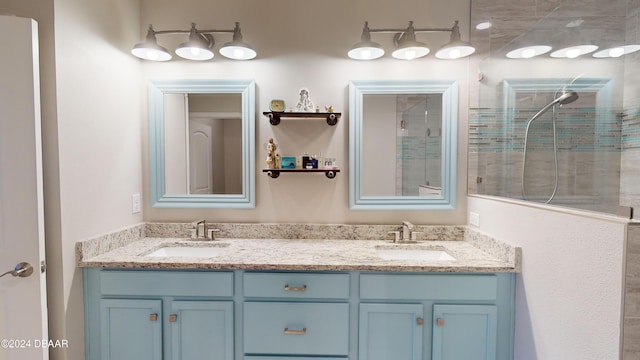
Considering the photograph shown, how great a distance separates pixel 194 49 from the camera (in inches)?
71.3

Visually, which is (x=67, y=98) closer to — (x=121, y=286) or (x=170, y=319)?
(x=121, y=286)

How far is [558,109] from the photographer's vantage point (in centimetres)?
176

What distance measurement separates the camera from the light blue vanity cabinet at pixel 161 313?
151cm

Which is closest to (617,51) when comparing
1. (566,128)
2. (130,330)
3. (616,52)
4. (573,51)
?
(616,52)

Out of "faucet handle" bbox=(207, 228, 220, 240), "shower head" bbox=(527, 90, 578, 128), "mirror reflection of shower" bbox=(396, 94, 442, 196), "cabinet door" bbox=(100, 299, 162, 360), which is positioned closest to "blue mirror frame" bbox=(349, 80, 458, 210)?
"mirror reflection of shower" bbox=(396, 94, 442, 196)

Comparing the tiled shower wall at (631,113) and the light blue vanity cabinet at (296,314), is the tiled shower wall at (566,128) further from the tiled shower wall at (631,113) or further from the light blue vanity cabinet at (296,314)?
the light blue vanity cabinet at (296,314)

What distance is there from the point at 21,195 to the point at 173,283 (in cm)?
76

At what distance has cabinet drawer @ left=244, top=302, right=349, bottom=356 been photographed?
150 centimetres

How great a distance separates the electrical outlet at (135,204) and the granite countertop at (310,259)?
21 centimetres

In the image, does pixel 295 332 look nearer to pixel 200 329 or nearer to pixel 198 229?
pixel 200 329

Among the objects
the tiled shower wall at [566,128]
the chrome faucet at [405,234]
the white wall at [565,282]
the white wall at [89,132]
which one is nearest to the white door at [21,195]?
the white wall at [89,132]

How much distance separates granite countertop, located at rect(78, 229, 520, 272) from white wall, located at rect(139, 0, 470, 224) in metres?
0.26

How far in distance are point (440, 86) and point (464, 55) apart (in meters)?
0.22

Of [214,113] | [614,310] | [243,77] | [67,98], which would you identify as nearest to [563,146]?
[614,310]
